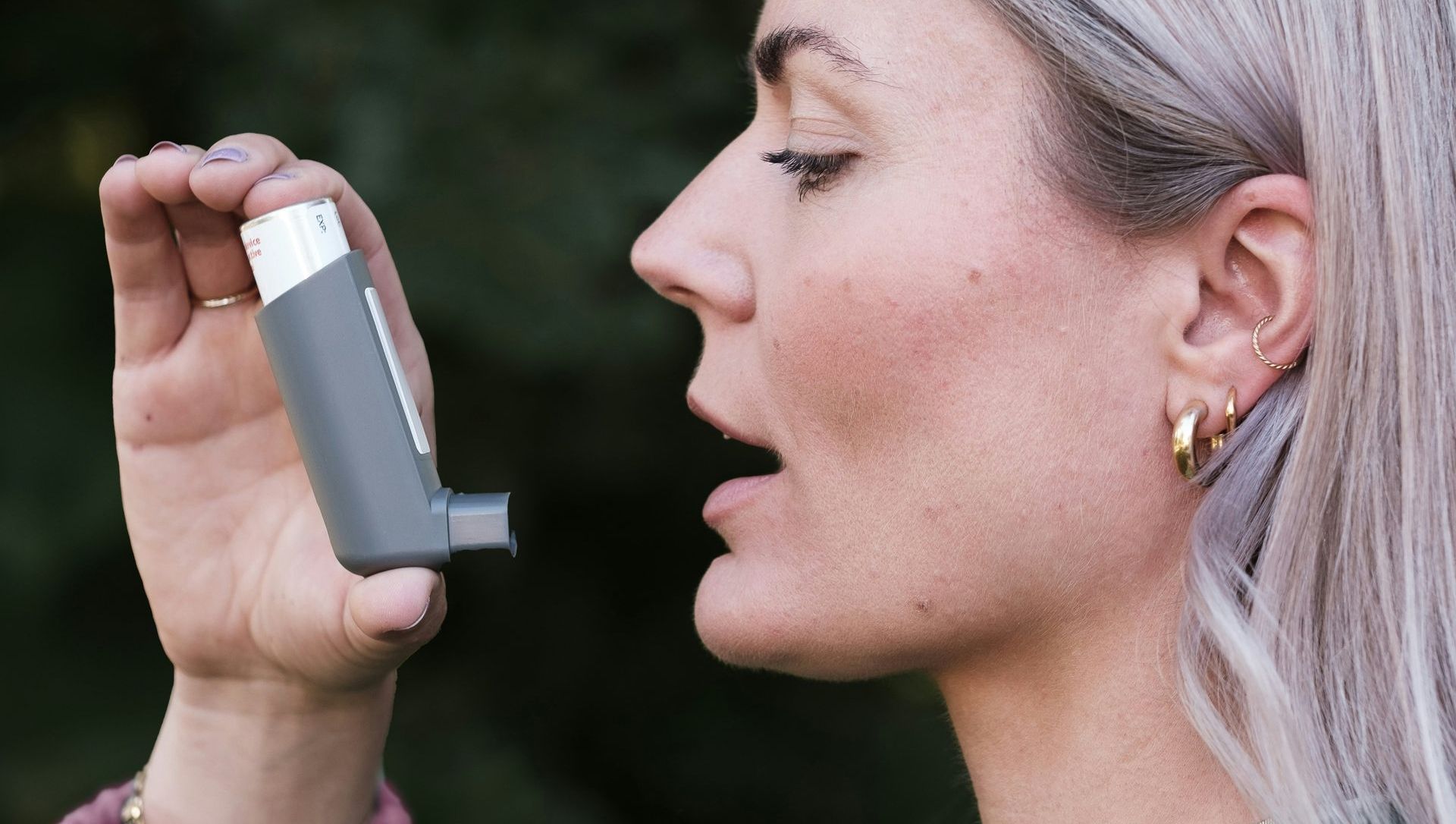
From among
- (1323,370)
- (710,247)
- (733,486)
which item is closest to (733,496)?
(733,486)

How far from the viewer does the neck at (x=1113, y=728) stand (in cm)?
125

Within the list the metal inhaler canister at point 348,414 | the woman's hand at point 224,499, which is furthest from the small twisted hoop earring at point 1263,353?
the woman's hand at point 224,499

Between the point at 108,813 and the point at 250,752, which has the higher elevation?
the point at 250,752

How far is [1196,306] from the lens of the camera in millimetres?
1210

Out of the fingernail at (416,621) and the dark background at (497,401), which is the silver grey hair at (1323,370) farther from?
the dark background at (497,401)

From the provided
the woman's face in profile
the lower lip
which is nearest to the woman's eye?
the woman's face in profile

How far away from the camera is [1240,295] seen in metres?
1.22

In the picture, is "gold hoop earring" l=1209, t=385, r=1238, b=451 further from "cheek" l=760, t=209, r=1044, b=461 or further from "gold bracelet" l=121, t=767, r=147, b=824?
"gold bracelet" l=121, t=767, r=147, b=824

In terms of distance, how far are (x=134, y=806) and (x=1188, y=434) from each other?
135cm

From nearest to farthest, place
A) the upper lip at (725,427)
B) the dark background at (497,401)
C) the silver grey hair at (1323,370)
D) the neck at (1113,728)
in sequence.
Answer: the silver grey hair at (1323,370) < the neck at (1113,728) < the upper lip at (725,427) < the dark background at (497,401)

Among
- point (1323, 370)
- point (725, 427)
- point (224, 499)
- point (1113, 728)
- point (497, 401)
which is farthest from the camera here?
point (497, 401)

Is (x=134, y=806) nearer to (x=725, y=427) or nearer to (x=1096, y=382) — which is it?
(x=725, y=427)

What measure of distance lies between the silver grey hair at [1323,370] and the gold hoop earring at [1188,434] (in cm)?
3

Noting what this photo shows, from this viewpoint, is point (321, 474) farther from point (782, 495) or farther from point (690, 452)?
point (690, 452)
